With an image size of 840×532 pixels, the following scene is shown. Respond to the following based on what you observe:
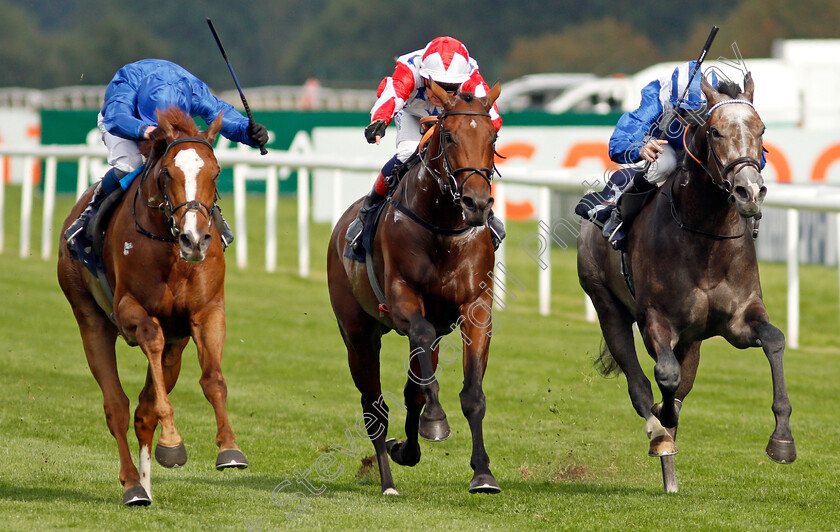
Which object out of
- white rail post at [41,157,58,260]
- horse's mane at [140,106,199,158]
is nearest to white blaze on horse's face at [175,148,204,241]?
horse's mane at [140,106,199,158]

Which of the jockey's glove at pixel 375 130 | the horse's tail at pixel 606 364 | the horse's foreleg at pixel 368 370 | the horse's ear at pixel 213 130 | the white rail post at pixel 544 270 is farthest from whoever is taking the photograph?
the white rail post at pixel 544 270

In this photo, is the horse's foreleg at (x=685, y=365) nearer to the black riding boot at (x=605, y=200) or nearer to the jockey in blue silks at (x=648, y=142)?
the jockey in blue silks at (x=648, y=142)

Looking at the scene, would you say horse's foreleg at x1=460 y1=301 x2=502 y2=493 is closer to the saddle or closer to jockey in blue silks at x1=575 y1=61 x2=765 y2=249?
jockey in blue silks at x1=575 y1=61 x2=765 y2=249

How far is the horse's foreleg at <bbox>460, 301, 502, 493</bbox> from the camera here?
534cm

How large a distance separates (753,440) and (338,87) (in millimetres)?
35478

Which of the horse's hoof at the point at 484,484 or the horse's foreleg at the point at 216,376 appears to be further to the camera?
the horse's hoof at the point at 484,484

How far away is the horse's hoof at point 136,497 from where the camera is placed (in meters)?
5.38

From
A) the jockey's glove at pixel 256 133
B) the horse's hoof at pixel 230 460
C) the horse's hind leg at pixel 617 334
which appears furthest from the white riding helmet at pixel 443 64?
the horse's hoof at pixel 230 460

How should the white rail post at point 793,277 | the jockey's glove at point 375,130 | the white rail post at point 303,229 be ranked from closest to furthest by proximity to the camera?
the jockey's glove at point 375,130, the white rail post at point 793,277, the white rail post at point 303,229

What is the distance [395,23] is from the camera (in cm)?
5406

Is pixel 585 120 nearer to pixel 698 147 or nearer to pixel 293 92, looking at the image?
pixel 698 147

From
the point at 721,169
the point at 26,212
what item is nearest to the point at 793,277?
the point at 721,169

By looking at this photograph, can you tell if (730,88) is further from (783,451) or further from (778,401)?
(783,451)

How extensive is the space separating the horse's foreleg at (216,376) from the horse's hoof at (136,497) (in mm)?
432
